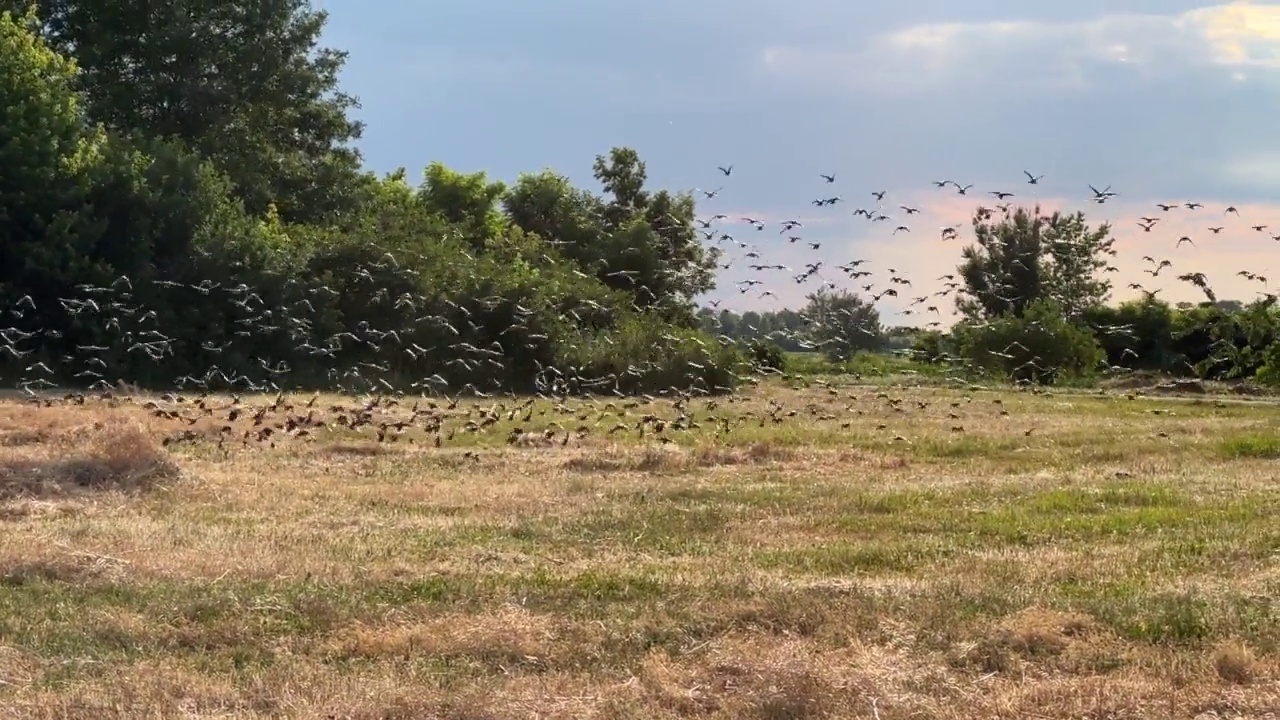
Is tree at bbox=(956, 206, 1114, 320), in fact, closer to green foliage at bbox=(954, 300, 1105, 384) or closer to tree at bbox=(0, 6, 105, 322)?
green foliage at bbox=(954, 300, 1105, 384)

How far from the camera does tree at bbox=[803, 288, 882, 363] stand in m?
47.1

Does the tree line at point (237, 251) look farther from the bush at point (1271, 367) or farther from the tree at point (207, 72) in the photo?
the bush at point (1271, 367)

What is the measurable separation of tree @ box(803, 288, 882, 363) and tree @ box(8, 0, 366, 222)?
17721 millimetres

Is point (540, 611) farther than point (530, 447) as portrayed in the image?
No

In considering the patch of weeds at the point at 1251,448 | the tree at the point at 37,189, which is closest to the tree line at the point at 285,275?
the tree at the point at 37,189

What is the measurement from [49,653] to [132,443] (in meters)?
6.88

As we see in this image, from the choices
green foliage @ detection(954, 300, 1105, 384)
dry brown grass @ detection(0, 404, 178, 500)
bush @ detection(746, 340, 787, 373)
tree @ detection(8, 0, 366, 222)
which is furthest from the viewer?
green foliage @ detection(954, 300, 1105, 384)

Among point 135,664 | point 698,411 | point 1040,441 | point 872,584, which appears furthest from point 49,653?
point 698,411

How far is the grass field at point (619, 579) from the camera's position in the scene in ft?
21.8

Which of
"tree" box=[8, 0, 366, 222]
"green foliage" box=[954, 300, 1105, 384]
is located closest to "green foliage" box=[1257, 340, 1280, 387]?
"green foliage" box=[954, 300, 1105, 384]

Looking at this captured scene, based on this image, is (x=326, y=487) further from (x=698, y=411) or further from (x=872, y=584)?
(x=698, y=411)

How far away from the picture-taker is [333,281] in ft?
113

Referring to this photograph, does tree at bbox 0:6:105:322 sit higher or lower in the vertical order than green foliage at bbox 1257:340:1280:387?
higher

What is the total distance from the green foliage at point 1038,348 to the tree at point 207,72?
74.7 ft
